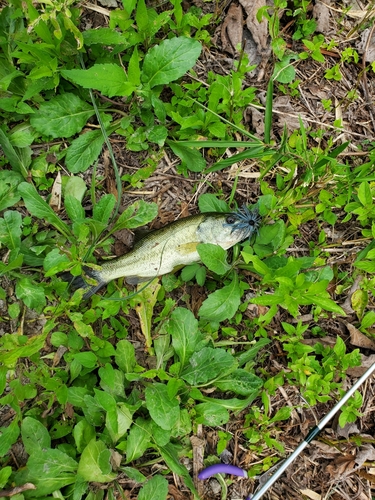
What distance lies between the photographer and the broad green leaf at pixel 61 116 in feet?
10.1

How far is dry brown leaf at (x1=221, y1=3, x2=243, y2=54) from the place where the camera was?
338 centimetres

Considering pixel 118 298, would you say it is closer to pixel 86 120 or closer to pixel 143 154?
pixel 143 154

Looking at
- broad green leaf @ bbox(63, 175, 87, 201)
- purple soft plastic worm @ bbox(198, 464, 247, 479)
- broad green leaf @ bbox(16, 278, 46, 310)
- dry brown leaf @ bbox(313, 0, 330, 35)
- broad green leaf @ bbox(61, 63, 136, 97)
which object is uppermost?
broad green leaf @ bbox(61, 63, 136, 97)

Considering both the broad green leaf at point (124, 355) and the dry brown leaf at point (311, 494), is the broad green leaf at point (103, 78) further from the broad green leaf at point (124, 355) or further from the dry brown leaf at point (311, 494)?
the dry brown leaf at point (311, 494)

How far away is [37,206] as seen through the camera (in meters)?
2.97

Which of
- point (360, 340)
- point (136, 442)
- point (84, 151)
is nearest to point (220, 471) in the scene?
point (136, 442)

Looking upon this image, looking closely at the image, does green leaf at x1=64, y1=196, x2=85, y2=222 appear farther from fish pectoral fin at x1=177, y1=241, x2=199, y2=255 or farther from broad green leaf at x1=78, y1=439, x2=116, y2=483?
broad green leaf at x1=78, y1=439, x2=116, y2=483

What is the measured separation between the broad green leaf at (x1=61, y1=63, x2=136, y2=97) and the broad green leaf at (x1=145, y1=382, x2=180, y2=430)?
1982 millimetres

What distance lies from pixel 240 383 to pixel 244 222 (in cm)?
114

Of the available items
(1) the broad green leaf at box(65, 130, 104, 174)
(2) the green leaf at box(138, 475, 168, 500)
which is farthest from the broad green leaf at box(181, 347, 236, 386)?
(1) the broad green leaf at box(65, 130, 104, 174)

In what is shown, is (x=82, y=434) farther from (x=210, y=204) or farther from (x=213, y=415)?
(x=210, y=204)

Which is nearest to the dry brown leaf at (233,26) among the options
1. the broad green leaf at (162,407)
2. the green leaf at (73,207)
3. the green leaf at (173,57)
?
the green leaf at (173,57)

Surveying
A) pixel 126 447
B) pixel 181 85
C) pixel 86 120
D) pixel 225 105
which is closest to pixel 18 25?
pixel 86 120

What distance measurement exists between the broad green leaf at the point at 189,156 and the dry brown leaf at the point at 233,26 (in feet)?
2.91
